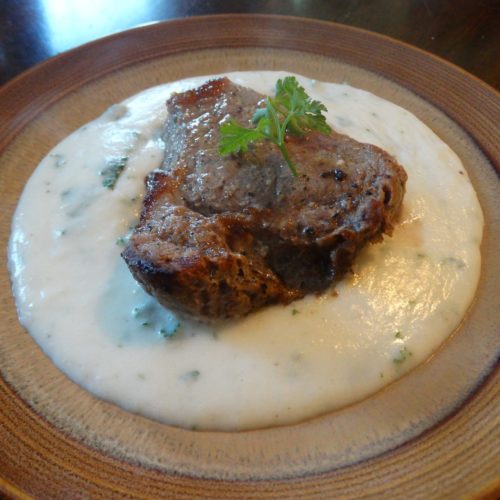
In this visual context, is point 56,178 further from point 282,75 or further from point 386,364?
point 386,364

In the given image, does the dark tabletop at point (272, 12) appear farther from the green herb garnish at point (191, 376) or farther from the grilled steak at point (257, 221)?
the green herb garnish at point (191, 376)

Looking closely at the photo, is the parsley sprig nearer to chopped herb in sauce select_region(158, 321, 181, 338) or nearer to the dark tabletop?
chopped herb in sauce select_region(158, 321, 181, 338)

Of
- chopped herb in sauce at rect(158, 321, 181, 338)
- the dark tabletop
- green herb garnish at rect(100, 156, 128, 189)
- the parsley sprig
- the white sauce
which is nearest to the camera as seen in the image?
the white sauce

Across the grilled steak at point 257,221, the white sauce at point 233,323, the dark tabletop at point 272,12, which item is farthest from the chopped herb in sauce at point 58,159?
the dark tabletop at point 272,12

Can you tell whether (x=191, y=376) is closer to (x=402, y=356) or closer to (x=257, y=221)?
(x=257, y=221)

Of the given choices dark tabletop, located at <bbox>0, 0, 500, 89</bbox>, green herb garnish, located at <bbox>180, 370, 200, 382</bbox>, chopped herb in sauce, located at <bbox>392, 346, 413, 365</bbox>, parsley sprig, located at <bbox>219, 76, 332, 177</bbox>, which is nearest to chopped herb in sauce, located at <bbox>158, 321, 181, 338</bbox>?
green herb garnish, located at <bbox>180, 370, 200, 382</bbox>

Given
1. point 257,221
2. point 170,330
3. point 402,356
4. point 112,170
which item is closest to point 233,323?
point 170,330
